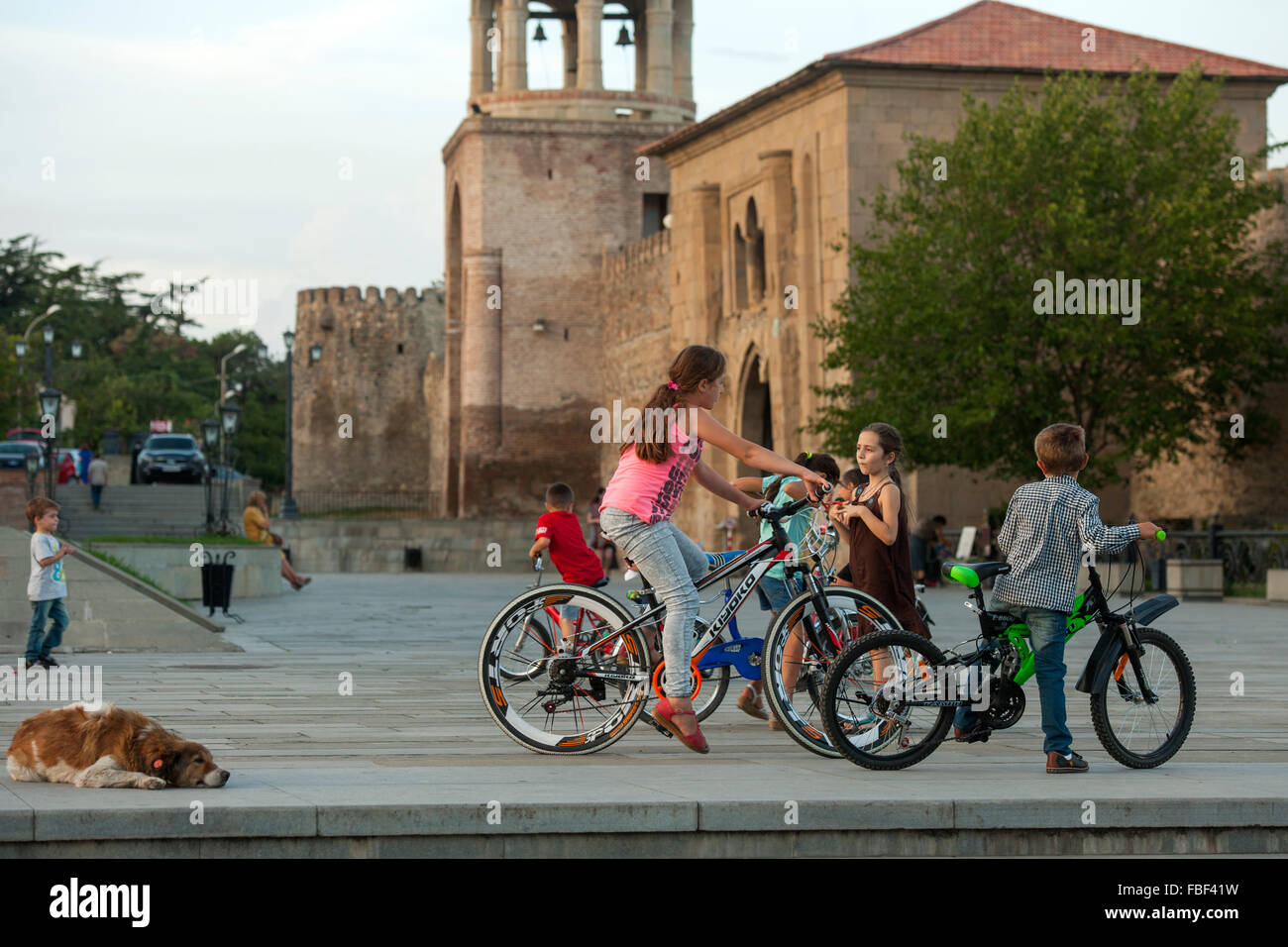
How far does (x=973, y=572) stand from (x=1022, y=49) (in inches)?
1296

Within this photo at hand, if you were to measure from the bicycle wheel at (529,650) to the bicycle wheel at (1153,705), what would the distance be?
232cm

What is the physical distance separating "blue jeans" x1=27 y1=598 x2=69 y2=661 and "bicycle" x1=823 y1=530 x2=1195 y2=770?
767 centimetres

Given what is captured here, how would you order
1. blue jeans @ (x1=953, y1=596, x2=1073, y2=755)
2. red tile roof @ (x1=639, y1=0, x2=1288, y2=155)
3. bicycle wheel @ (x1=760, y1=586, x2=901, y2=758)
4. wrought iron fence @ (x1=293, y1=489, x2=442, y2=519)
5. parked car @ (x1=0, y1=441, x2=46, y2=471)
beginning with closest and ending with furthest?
1. blue jeans @ (x1=953, y1=596, x2=1073, y2=755)
2. bicycle wheel @ (x1=760, y1=586, x2=901, y2=758)
3. red tile roof @ (x1=639, y1=0, x2=1288, y2=155)
4. parked car @ (x1=0, y1=441, x2=46, y2=471)
5. wrought iron fence @ (x1=293, y1=489, x2=442, y2=519)

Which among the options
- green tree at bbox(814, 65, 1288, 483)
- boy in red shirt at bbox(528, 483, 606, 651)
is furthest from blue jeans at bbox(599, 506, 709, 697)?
green tree at bbox(814, 65, 1288, 483)

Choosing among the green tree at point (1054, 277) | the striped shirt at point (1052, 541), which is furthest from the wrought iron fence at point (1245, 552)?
the striped shirt at point (1052, 541)

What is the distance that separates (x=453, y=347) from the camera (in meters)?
65.7

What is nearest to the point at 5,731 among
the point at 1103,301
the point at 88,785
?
the point at 88,785

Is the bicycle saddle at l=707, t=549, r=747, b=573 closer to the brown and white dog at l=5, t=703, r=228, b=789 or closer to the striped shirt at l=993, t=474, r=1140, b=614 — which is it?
the striped shirt at l=993, t=474, r=1140, b=614

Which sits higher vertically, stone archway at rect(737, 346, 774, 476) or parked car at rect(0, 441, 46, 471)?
stone archway at rect(737, 346, 774, 476)

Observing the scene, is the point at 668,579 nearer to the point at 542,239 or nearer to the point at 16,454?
the point at 16,454

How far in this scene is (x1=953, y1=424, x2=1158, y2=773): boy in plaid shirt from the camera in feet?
25.8

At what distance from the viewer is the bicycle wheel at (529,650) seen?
326 inches

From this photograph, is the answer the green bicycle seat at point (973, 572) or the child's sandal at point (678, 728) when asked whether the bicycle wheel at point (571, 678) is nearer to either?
the child's sandal at point (678, 728)
